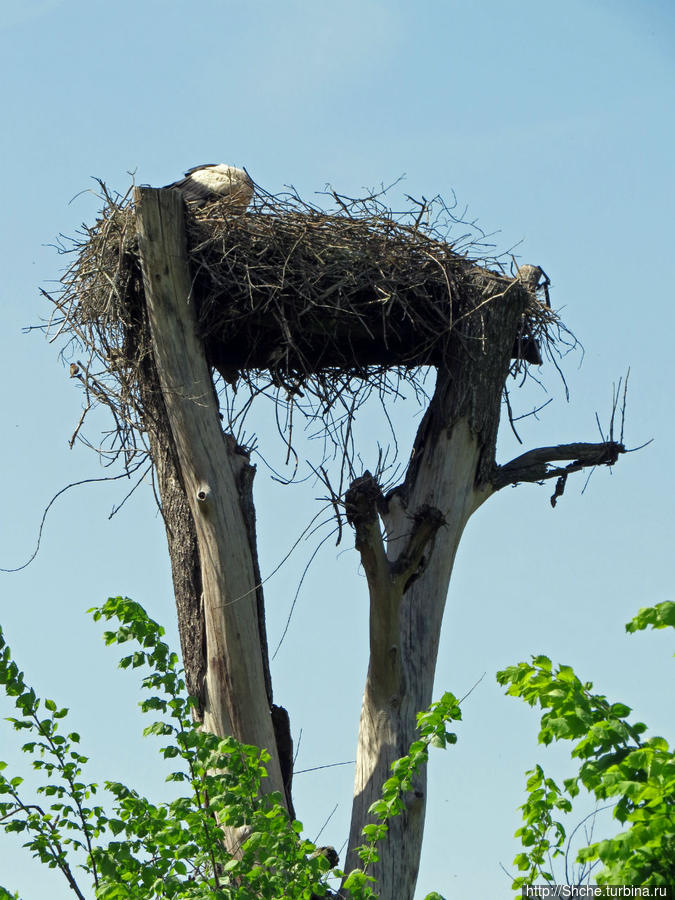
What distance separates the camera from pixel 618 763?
10.5 ft

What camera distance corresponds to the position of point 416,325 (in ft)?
19.9

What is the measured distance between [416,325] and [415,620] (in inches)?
59.8

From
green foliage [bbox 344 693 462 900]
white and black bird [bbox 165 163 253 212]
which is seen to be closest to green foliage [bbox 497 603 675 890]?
green foliage [bbox 344 693 462 900]

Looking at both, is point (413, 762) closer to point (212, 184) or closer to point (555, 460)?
point (555, 460)

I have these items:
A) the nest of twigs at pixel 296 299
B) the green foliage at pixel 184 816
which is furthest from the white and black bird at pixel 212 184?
the green foliage at pixel 184 816

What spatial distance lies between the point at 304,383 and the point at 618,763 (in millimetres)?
3289

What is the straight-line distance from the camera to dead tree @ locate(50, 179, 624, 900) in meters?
5.22

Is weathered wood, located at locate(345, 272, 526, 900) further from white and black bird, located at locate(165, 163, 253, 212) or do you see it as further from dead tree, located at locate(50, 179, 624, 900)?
white and black bird, located at locate(165, 163, 253, 212)

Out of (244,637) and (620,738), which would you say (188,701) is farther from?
(620,738)

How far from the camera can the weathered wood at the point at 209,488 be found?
17.0ft

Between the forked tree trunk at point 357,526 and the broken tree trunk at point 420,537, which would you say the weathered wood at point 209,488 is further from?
the broken tree trunk at point 420,537

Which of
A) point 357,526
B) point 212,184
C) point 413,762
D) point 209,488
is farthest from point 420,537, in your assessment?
point 212,184

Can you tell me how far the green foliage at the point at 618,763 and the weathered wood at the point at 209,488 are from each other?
1.84 metres

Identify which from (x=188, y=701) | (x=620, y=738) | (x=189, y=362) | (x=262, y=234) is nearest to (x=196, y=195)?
(x=262, y=234)
